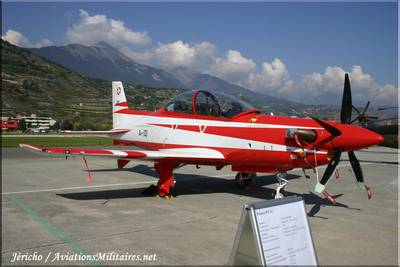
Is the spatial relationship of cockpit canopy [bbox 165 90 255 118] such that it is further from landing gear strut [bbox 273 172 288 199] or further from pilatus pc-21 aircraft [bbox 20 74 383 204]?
landing gear strut [bbox 273 172 288 199]

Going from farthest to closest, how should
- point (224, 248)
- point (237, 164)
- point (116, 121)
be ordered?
point (116, 121), point (237, 164), point (224, 248)

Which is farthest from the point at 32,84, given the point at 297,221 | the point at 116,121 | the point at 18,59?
the point at 297,221

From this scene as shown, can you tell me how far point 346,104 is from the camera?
7.89m

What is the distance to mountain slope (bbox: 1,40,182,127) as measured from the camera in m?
135

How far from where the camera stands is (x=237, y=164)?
8.84 meters

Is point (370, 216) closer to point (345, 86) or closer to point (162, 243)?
point (345, 86)

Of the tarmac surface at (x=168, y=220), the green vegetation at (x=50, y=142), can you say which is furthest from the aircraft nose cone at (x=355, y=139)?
the green vegetation at (x=50, y=142)

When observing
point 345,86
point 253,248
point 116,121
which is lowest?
point 253,248

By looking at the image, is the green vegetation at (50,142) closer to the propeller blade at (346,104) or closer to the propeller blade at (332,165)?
the propeller blade at (346,104)

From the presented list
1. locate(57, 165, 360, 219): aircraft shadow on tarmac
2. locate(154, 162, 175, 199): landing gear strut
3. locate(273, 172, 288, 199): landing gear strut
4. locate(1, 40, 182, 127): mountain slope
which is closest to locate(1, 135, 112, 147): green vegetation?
locate(57, 165, 360, 219): aircraft shadow on tarmac

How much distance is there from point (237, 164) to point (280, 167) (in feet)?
3.93

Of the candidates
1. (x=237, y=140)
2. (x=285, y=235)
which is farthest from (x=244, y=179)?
(x=285, y=235)

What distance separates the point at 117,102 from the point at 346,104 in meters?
8.91

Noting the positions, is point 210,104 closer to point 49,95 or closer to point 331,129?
point 331,129
